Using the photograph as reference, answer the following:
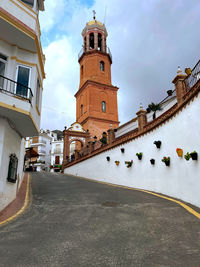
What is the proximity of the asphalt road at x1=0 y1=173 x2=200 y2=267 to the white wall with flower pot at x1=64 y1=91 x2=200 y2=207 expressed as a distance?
1304 millimetres

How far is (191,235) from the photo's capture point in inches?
174

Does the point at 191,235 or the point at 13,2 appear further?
the point at 13,2

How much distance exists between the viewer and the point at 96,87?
33.7 m

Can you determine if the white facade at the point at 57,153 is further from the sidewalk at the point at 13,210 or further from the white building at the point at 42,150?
the sidewalk at the point at 13,210

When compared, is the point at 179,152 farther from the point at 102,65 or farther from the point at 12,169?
the point at 102,65

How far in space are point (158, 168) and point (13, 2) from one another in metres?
9.88

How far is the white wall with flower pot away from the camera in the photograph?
23.3 feet

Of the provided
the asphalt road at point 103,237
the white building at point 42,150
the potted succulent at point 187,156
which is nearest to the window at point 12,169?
the asphalt road at point 103,237

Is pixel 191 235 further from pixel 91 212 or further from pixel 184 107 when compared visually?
pixel 184 107

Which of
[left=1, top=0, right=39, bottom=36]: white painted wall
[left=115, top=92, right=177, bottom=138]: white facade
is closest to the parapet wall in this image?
[left=115, top=92, right=177, bottom=138]: white facade

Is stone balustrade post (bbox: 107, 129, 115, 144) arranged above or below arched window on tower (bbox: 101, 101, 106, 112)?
below

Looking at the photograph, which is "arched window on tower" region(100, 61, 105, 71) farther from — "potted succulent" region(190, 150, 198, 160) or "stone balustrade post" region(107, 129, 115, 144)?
"potted succulent" region(190, 150, 198, 160)

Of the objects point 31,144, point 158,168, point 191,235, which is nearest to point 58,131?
point 31,144

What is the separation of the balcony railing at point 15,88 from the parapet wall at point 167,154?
6253 millimetres
